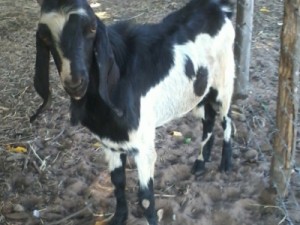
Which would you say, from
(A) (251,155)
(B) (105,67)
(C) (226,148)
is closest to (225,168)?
(C) (226,148)

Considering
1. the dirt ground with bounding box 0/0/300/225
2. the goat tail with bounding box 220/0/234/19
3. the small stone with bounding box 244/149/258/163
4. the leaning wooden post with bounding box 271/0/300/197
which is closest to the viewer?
the leaning wooden post with bounding box 271/0/300/197

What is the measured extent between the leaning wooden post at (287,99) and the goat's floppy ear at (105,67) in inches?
43.3

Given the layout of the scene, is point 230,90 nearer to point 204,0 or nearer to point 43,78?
point 204,0

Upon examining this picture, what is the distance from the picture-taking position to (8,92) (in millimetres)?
5191

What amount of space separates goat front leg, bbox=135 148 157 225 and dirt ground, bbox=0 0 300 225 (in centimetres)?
22

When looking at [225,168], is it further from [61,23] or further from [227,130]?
[61,23]

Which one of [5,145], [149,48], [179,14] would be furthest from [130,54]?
[5,145]

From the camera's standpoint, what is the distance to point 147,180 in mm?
3178

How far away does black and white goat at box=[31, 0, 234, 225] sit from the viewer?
2424 mm

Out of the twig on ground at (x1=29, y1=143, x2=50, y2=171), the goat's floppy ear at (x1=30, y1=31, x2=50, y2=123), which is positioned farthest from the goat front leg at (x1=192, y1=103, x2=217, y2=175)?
the goat's floppy ear at (x1=30, y1=31, x2=50, y2=123)

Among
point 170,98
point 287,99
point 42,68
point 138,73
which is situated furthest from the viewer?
point 170,98

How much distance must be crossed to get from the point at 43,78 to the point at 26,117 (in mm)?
2056

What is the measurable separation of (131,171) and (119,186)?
Answer: 1.91 feet

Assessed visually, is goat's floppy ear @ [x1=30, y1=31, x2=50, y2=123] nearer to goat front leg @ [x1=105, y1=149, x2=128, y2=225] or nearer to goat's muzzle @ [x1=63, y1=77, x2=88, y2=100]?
goat's muzzle @ [x1=63, y1=77, x2=88, y2=100]
